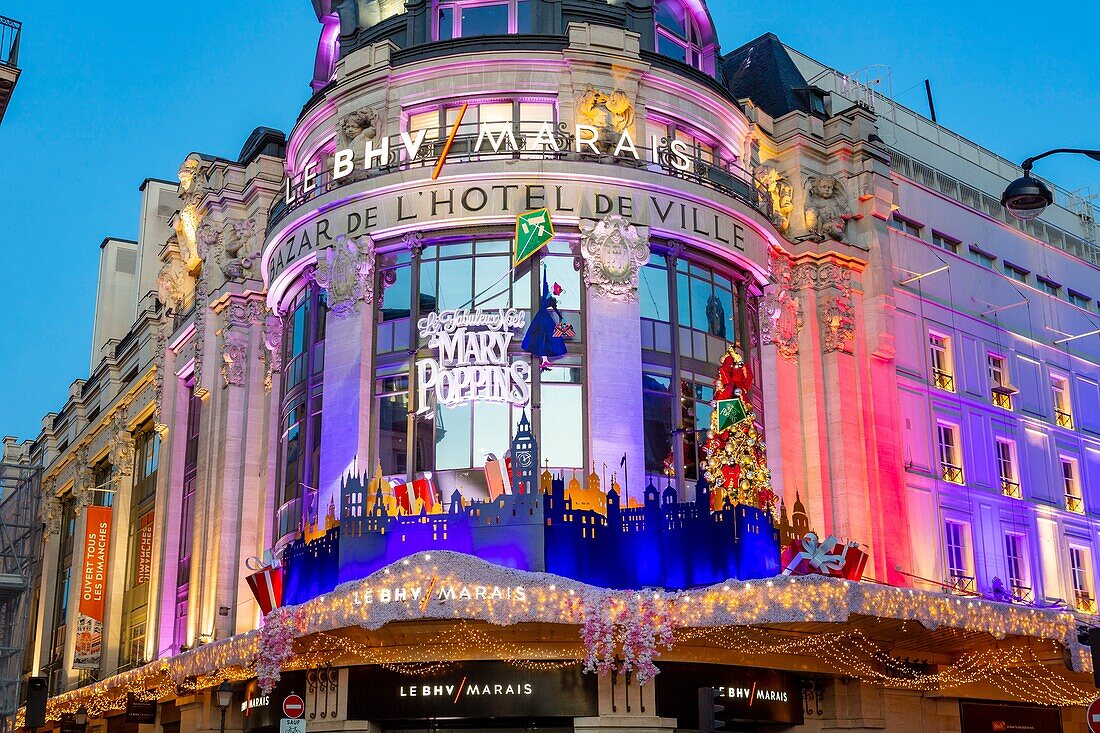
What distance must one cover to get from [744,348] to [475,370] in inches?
337

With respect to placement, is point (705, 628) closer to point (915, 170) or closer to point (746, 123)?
point (746, 123)

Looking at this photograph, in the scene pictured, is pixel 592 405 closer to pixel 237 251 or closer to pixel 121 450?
pixel 237 251

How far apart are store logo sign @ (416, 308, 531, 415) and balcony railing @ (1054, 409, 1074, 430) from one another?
23.0 metres

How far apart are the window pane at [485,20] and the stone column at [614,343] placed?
8166 mm

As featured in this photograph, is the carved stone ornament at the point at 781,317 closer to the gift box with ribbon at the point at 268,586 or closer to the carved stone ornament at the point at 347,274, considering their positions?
the carved stone ornament at the point at 347,274

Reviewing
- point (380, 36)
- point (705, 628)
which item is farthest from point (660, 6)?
point (705, 628)

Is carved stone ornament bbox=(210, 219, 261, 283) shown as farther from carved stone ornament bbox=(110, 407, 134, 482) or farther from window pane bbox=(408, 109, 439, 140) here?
carved stone ornament bbox=(110, 407, 134, 482)

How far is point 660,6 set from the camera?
141ft

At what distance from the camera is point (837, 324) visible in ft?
134

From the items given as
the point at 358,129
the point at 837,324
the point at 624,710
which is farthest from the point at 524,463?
the point at 837,324

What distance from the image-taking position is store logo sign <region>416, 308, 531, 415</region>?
116 ft

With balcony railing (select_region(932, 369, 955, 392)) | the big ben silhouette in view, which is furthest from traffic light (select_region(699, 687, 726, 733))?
balcony railing (select_region(932, 369, 955, 392))

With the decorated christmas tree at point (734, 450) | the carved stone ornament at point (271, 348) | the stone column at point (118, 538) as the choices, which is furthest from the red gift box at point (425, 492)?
the stone column at point (118, 538)

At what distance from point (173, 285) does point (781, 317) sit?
2356cm
